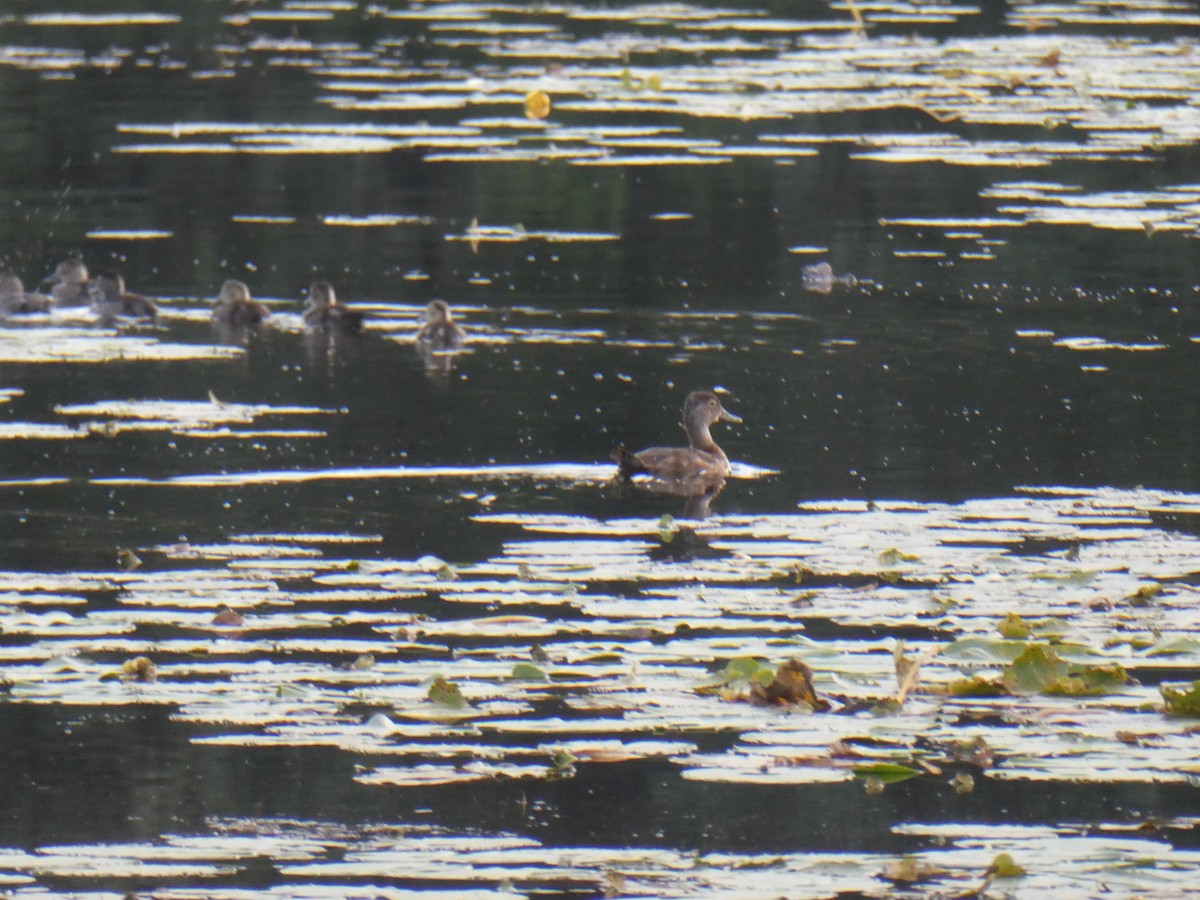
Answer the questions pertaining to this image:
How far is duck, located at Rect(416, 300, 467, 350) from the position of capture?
60.8 ft

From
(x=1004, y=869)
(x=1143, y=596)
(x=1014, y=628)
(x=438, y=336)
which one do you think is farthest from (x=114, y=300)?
(x=1004, y=869)

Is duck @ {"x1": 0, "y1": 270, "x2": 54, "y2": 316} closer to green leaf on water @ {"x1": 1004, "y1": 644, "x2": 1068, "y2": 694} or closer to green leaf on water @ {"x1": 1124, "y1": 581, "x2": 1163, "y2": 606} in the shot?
green leaf on water @ {"x1": 1124, "y1": 581, "x2": 1163, "y2": 606}

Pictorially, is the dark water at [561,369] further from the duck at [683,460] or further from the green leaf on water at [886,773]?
the duck at [683,460]

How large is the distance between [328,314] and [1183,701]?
10.5m

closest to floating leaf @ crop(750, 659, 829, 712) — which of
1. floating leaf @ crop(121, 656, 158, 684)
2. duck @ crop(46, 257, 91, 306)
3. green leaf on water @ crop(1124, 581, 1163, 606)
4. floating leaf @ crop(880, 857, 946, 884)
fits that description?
floating leaf @ crop(880, 857, 946, 884)

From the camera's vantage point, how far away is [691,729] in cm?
962

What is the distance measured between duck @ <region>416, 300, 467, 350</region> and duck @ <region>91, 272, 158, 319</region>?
2.51 metres

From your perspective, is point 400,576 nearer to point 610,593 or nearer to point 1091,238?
point 610,593

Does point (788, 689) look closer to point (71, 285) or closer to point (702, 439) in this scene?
point (702, 439)

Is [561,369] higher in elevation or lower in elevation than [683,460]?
lower

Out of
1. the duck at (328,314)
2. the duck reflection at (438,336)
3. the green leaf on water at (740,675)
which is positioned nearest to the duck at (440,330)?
the duck reflection at (438,336)

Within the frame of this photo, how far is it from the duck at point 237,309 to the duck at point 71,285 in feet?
3.65

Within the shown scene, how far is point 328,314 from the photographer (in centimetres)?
1916

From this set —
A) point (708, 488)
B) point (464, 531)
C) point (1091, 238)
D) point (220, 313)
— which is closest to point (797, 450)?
point (708, 488)
